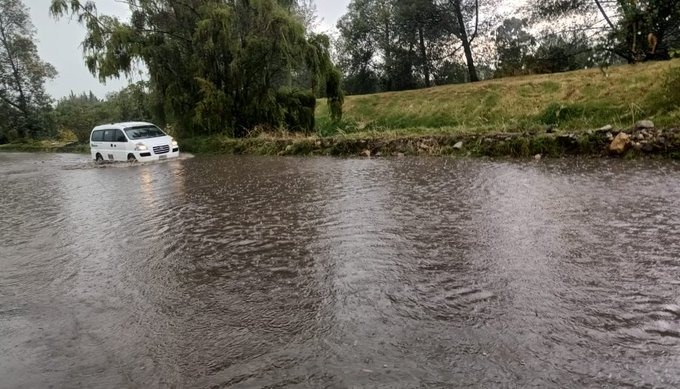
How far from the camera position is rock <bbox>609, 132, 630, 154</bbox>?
32.6ft

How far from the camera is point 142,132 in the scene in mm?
17844

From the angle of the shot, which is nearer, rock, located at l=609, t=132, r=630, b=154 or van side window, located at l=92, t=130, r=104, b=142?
rock, located at l=609, t=132, r=630, b=154

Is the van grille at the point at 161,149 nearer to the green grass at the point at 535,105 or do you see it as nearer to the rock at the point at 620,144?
the green grass at the point at 535,105

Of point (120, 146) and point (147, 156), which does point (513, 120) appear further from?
point (120, 146)

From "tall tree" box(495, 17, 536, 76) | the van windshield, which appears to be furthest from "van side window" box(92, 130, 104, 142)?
"tall tree" box(495, 17, 536, 76)

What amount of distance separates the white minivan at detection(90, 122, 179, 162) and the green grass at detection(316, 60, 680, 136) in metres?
7.01

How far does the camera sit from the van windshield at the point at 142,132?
17531mm

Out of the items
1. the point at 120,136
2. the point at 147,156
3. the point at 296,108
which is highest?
the point at 296,108

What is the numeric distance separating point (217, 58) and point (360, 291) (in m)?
18.7

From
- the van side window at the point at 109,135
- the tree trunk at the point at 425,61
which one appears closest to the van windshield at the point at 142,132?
the van side window at the point at 109,135

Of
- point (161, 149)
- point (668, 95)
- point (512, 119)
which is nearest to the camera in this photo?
point (668, 95)

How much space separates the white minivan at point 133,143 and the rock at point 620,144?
1493 centimetres

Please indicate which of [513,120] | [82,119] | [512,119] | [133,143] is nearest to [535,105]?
[512,119]

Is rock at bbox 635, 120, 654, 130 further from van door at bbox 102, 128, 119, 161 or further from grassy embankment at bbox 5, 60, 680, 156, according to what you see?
van door at bbox 102, 128, 119, 161
